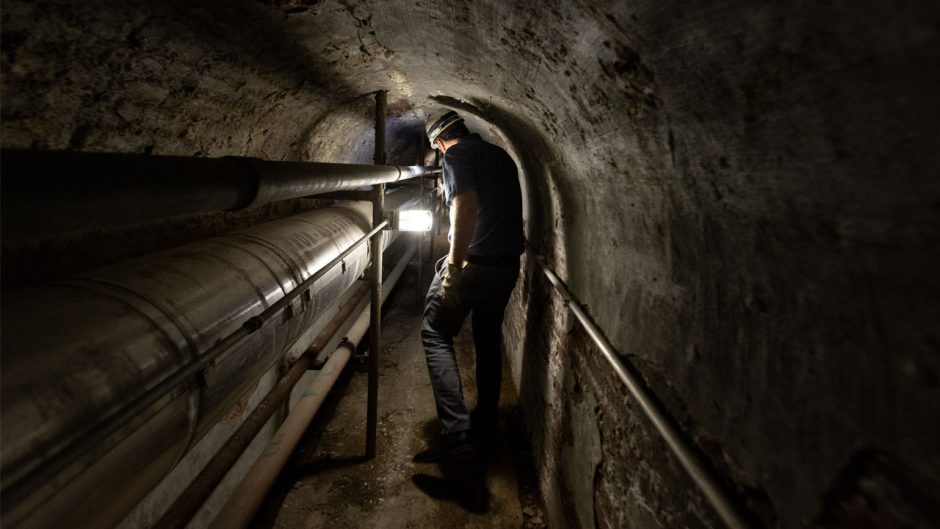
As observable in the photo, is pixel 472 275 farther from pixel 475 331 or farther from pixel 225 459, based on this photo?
pixel 225 459

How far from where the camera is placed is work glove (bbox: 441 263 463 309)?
2.99 meters

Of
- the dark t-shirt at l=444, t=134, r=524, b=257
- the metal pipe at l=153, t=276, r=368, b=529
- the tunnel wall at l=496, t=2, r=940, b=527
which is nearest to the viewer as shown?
the tunnel wall at l=496, t=2, r=940, b=527

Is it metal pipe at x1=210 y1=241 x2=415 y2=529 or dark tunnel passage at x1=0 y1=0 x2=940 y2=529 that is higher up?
dark tunnel passage at x1=0 y1=0 x2=940 y2=529

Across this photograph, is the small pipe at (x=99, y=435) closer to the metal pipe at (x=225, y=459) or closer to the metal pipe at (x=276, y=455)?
the metal pipe at (x=225, y=459)

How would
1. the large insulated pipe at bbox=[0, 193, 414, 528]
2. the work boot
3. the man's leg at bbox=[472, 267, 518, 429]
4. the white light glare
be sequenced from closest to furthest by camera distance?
the large insulated pipe at bbox=[0, 193, 414, 528] → the work boot → the man's leg at bbox=[472, 267, 518, 429] → the white light glare

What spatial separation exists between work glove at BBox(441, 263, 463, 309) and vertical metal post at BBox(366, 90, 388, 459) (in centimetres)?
49

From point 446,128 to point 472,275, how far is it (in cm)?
123

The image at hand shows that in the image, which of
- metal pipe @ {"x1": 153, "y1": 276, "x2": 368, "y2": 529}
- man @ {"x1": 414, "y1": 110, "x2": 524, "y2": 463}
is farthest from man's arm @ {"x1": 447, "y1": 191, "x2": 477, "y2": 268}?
metal pipe @ {"x1": 153, "y1": 276, "x2": 368, "y2": 529}

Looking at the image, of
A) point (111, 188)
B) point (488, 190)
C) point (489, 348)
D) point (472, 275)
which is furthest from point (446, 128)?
point (111, 188)

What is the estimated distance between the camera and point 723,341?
92 centimetres

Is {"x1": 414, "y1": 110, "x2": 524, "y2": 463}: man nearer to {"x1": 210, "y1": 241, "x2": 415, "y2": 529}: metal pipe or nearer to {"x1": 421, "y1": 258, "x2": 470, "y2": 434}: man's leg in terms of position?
{"x1": 421, "y1": 258, "x2": 470, "y2": 434}: man's leg

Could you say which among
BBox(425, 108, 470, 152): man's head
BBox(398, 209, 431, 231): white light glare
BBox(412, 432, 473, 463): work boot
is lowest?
BBox(412, 432, 473, 463): work boot

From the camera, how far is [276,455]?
2.36 metres

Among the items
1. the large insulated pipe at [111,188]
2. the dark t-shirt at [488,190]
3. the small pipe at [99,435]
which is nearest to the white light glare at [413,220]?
the dark t-shirt at [488,190]
